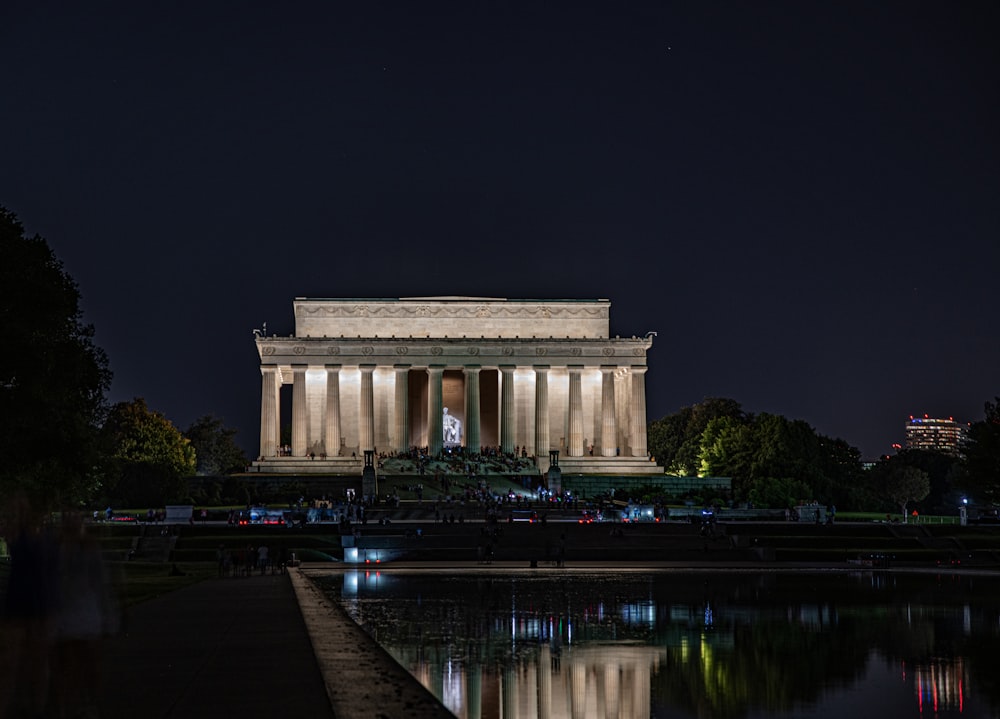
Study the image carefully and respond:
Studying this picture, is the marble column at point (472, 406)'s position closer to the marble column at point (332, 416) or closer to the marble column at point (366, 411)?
the marble column at point (366, 411)

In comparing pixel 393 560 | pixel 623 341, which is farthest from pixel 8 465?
pixel 623 341

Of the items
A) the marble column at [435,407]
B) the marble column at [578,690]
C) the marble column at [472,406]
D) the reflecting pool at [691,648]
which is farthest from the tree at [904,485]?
the marble column at [578,690]

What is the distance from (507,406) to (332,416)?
15265mm

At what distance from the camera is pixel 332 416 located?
10538cm

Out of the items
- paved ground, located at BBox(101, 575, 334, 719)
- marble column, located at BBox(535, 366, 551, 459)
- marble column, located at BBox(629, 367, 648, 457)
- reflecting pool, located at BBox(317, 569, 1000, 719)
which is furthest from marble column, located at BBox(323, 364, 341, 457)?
paved ground, located at BBox(101, 575, 334, 719)

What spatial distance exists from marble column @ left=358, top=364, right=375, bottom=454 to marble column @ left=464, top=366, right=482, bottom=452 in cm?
843

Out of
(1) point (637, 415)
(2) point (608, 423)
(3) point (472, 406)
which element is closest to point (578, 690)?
(3) point (472, 406)

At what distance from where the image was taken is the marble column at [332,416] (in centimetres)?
10525

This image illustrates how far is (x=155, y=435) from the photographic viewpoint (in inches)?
3907

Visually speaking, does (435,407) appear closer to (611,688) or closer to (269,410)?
(269,410)

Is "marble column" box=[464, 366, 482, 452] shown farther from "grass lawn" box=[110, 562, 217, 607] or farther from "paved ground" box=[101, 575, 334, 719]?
"paved ground" box=[101, 575, 334, 719]

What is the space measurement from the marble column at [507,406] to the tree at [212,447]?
31.7 meters

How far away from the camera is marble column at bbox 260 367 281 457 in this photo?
347 feet

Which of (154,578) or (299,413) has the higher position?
(299,413)
